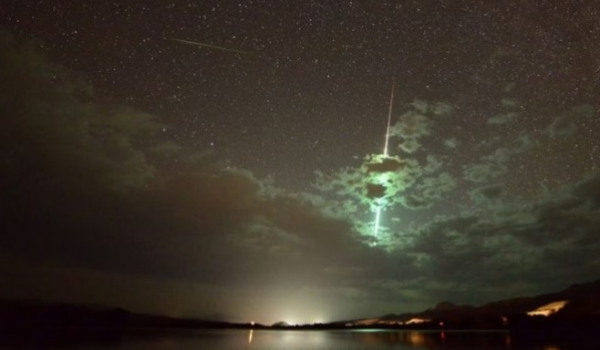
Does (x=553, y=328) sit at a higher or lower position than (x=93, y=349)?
higher

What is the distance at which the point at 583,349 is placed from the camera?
8081cm

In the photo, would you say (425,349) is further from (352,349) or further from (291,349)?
(291,349)

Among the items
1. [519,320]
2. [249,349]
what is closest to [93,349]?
[249,349]

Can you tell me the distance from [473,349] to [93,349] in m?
80.9

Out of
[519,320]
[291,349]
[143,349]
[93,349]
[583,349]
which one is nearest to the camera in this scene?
[583,349]

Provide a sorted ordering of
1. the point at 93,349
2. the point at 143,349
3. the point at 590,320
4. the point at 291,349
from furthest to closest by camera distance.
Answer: the point at 590,320
the point at 291,349
the point at 143,349
the point at 93,349

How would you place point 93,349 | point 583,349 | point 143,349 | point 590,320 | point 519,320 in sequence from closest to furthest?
1. point 583,349
2. point 93,349
3. point 143,349
4. point 590,320
5. point 519,320

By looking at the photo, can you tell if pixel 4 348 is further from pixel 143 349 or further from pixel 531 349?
pixel 531 349


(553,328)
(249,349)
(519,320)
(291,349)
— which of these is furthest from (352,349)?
(519,320)

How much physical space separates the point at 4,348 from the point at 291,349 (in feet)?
196

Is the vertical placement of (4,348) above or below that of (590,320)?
below

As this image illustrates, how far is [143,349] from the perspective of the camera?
96.3 m

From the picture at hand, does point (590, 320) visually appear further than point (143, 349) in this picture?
Yes

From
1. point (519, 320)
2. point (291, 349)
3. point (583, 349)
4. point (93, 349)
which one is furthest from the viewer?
point (519, 320)
